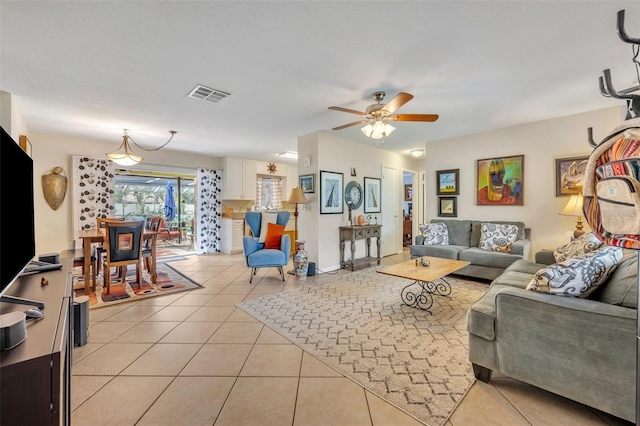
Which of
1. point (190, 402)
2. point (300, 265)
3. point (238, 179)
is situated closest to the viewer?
point (190, 402)

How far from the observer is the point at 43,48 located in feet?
6.56

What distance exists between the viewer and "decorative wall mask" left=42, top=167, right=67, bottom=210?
4.33m

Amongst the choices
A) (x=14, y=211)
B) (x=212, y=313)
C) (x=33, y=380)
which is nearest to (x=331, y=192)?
(x=212, y=313)

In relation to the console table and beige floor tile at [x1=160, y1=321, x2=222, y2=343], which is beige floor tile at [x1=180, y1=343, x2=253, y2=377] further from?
the console table

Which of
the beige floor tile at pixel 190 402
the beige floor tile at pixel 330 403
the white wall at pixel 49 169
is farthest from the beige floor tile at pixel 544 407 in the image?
the white wall at pixel 49 169

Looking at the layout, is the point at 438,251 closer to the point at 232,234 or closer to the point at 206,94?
the point at 206,94

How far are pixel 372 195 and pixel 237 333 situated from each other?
3.88 metres

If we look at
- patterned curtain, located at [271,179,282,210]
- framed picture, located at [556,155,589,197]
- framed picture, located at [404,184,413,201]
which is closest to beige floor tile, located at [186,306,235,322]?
framed picture, located at [556,155,589,197]

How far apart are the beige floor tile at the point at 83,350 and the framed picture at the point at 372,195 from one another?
4.32 metres

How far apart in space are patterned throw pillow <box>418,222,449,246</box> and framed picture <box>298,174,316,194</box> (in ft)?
6.81

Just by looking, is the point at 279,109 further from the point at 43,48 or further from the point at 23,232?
the point at 23,232

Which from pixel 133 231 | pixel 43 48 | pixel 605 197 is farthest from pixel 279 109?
pixel 605 197

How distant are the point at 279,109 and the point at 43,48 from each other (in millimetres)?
2082

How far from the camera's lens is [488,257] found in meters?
3.71
